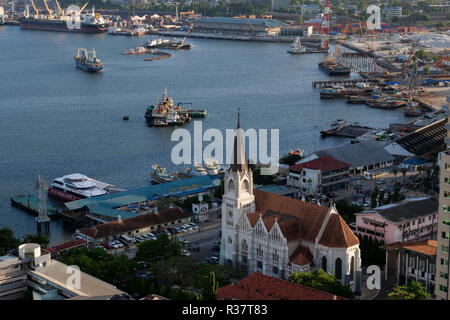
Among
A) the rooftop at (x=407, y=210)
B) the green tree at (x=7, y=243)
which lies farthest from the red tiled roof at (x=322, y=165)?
the green tree at (x=7, y=243)

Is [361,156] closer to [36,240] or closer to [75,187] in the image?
[75,187]

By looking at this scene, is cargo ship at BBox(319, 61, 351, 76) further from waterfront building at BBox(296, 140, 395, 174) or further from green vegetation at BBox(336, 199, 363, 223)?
green vegetation at BBox(336, 199, 363, 223)

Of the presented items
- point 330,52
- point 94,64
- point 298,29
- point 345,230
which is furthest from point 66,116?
point 298,29

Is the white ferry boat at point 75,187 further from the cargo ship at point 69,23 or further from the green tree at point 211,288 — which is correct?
the cargo ship at point 69,23

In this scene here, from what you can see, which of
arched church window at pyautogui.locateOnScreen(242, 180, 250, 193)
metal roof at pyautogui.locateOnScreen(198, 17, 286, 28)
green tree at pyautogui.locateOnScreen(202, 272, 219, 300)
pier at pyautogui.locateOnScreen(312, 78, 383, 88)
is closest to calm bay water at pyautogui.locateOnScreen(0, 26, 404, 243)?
pier at pyautogui.locateOnScreen(312, 78, 383, 88)

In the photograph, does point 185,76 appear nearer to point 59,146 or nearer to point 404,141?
point 59,146

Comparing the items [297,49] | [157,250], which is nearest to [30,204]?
[157,250]
